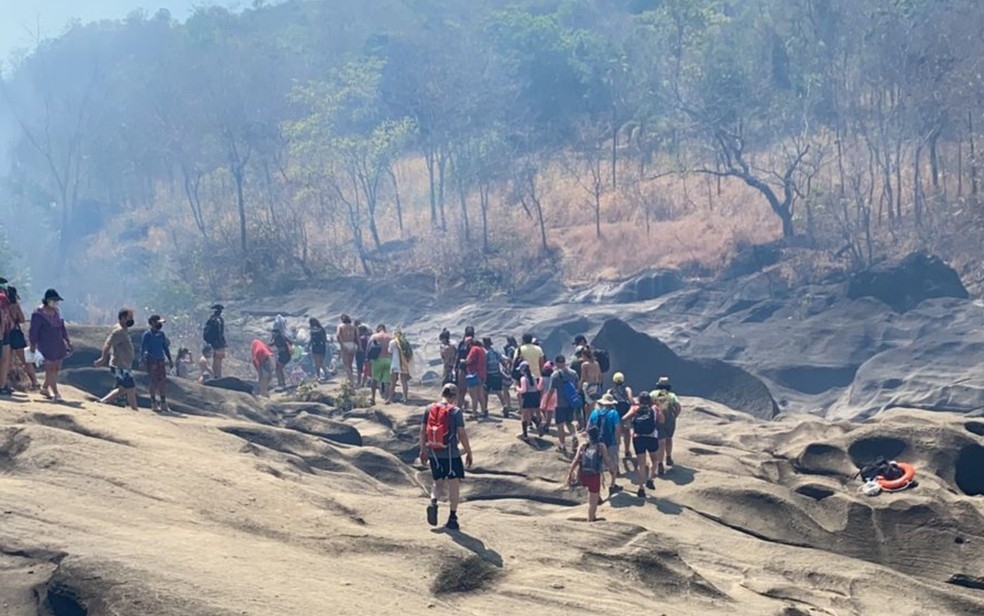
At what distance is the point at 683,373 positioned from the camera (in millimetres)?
28578

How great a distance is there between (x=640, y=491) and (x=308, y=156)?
43.0 m

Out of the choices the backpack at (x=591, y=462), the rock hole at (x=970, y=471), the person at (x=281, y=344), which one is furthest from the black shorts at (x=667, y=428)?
the person at (x=281, y=344)

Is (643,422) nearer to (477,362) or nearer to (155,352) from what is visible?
(477,362)

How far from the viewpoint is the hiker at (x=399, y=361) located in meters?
21.3

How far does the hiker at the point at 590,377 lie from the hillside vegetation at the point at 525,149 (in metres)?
24.9

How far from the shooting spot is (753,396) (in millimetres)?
27344

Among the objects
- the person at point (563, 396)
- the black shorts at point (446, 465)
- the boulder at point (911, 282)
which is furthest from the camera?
the boulder at point (911, 282)

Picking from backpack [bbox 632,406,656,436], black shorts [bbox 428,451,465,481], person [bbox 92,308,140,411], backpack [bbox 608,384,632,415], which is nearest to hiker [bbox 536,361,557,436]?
backpack [bbox 608,384,632,415]

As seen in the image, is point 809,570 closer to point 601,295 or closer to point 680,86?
point 601,295

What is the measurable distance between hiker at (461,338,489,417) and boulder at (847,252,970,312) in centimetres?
1933

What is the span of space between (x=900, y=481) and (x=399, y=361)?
326 inches

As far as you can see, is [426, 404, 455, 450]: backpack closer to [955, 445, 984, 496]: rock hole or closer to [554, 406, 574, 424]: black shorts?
[554, 406, 574, 424]: black shorts

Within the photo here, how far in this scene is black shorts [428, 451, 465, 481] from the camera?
12.1 meters

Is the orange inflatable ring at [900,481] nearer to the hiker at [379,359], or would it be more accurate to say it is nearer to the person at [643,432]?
the person at [643,432]
